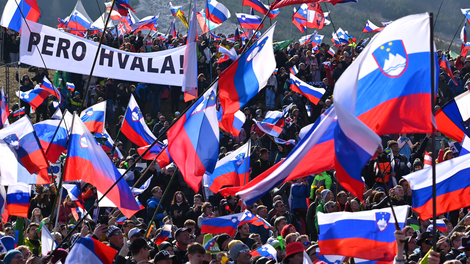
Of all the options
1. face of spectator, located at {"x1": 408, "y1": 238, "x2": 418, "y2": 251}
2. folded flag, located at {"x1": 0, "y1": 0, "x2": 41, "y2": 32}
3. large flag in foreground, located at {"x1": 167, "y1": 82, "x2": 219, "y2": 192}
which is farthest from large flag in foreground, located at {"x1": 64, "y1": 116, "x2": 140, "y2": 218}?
folded flag, located at {"x1": 0, "y1": 0, "x2": 41, "y2": 32}

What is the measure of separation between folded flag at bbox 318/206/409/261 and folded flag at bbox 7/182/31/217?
5216mm

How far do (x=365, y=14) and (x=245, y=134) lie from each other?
4889 cm

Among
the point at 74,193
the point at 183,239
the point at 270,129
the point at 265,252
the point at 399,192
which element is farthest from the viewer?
the point at 270,129

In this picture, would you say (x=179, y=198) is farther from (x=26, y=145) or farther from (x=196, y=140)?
(x=196, y=140)

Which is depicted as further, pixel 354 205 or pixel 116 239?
pixel 354 205

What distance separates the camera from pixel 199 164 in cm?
857

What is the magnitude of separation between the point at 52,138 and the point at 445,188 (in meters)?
7.00

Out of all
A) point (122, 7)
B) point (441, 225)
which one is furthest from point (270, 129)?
point (441, 225)

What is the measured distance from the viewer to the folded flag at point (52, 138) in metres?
11.9

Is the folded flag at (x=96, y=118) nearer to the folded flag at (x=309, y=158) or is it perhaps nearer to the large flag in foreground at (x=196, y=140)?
the large flag in foreground at (x=196, y=140)

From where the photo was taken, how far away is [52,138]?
38.7 feet

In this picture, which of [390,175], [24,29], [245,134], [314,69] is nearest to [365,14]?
[314,69]

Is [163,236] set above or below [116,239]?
below

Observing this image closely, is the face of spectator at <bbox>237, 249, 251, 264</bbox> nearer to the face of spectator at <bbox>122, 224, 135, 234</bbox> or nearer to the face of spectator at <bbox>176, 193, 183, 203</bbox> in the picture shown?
the face of spectator at <bbox>122, 224, 135, 234</bbox>
